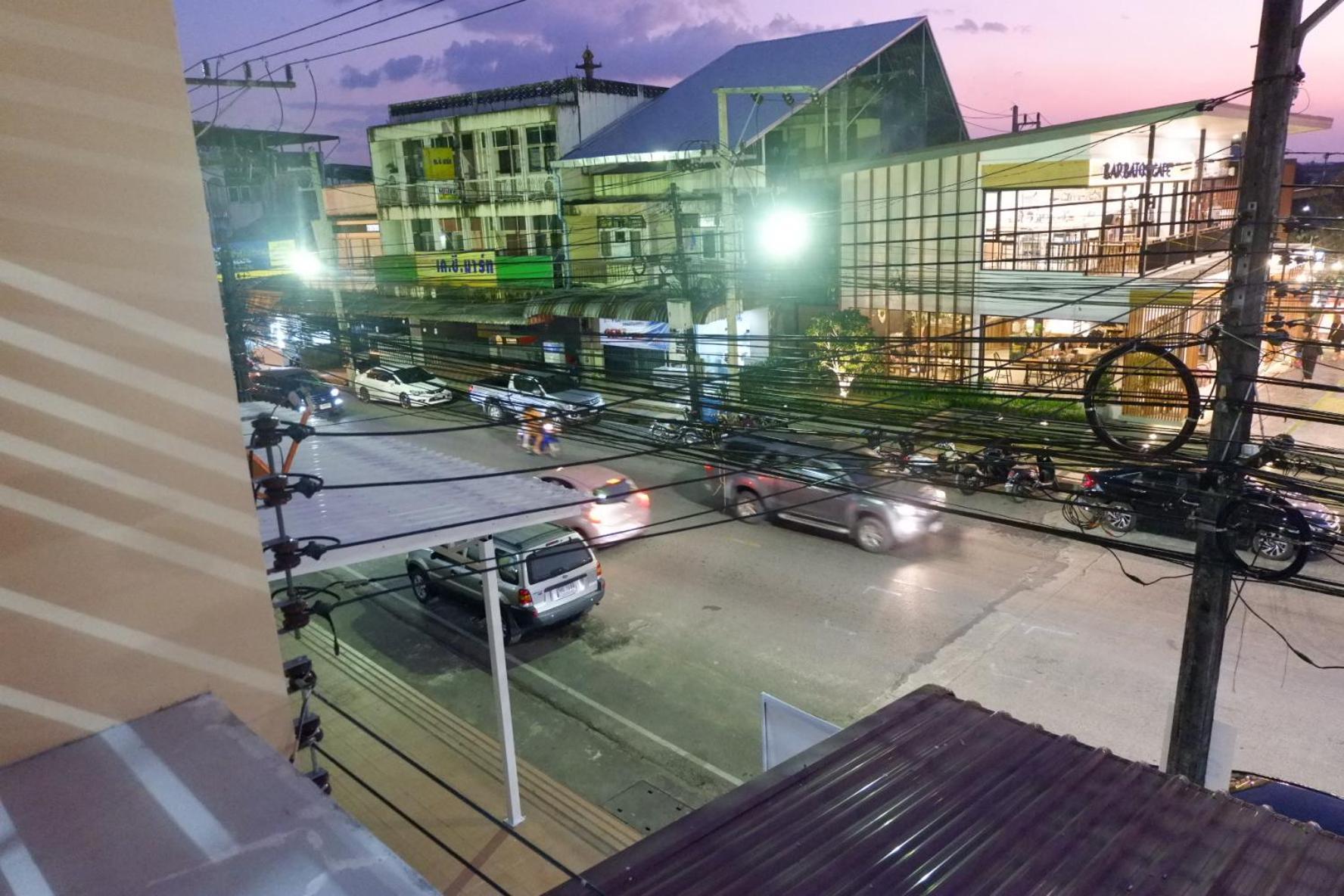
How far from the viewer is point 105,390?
9.85 ft

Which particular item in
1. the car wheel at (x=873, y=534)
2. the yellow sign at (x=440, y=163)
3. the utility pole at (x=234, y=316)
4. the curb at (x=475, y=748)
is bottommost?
the curb at (x=475, y=748)

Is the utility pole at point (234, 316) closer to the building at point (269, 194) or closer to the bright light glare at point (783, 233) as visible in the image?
the building at point (269, 194)

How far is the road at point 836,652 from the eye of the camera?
8.55m

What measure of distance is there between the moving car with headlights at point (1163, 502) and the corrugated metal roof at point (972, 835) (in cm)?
257

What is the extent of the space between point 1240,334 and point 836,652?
610 centimetres

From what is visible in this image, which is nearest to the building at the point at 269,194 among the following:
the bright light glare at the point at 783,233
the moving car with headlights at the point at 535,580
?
the bright light glare at the point at 783,233

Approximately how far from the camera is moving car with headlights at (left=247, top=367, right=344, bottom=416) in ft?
45.2

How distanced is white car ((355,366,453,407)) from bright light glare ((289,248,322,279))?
3.37 metres

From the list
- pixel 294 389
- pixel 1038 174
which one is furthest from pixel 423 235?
pixel 1038 174

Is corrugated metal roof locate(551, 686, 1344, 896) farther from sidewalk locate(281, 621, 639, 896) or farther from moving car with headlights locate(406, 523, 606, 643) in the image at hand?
moving car with headlights locate(406, 523, 606, 643)

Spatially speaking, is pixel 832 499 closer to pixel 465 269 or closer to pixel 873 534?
pixel 873 534

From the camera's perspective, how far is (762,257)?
2000 cm

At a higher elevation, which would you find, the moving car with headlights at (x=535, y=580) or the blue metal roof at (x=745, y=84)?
the blue metal roof at (x=745, y=84)

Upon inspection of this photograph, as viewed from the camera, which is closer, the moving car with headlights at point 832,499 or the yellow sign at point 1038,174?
the moving car with headlights at point 832,499
